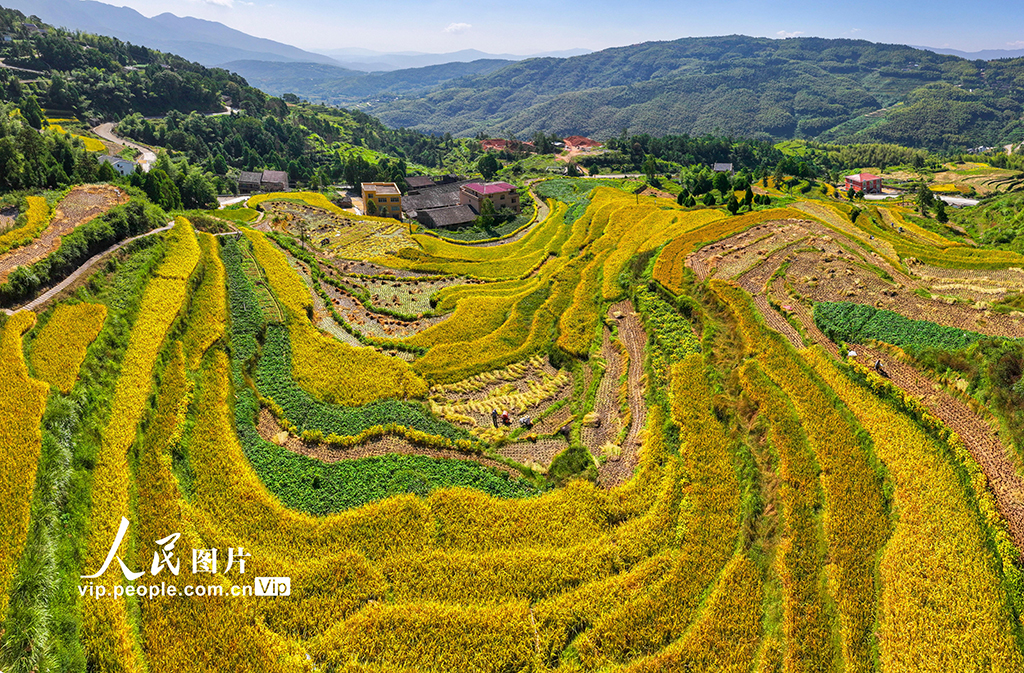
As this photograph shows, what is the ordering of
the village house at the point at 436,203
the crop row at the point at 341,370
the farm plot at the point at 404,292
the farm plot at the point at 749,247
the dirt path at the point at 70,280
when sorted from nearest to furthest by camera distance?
1. the dirt path at the point at 70,280
2. the crop row at the point at 341,370
3. the farm plot at the point at 749,247
4. the farm plot at the point at 404,292
5. the village house at the point at 436,203

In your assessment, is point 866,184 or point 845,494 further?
point 866,184

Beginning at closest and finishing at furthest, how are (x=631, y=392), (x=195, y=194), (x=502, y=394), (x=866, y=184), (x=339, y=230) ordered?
(x=631, y=392) → (x=502, y=394) → (x=339, y=230) → (x=195, y=194) → (x=866, y=184)

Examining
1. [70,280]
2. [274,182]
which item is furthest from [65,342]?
[274,182]

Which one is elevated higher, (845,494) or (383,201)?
(383,201)

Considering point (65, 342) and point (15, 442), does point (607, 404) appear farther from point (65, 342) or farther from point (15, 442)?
point (65, 342)

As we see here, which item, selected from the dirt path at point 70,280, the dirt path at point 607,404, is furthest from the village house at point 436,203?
the dirt path at point 607,404

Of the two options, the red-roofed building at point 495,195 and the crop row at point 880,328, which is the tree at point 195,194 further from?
the crop row at point 880,328

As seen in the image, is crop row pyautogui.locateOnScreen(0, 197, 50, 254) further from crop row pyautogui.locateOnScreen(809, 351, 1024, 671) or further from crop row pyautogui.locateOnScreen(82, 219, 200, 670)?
crop row pyautogui.locateOnScreen(809, 351, 1024, 671)

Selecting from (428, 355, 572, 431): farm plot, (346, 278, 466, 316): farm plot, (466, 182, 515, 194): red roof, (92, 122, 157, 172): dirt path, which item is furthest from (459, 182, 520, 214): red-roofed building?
(92, 122, 157, 172): dirt path
